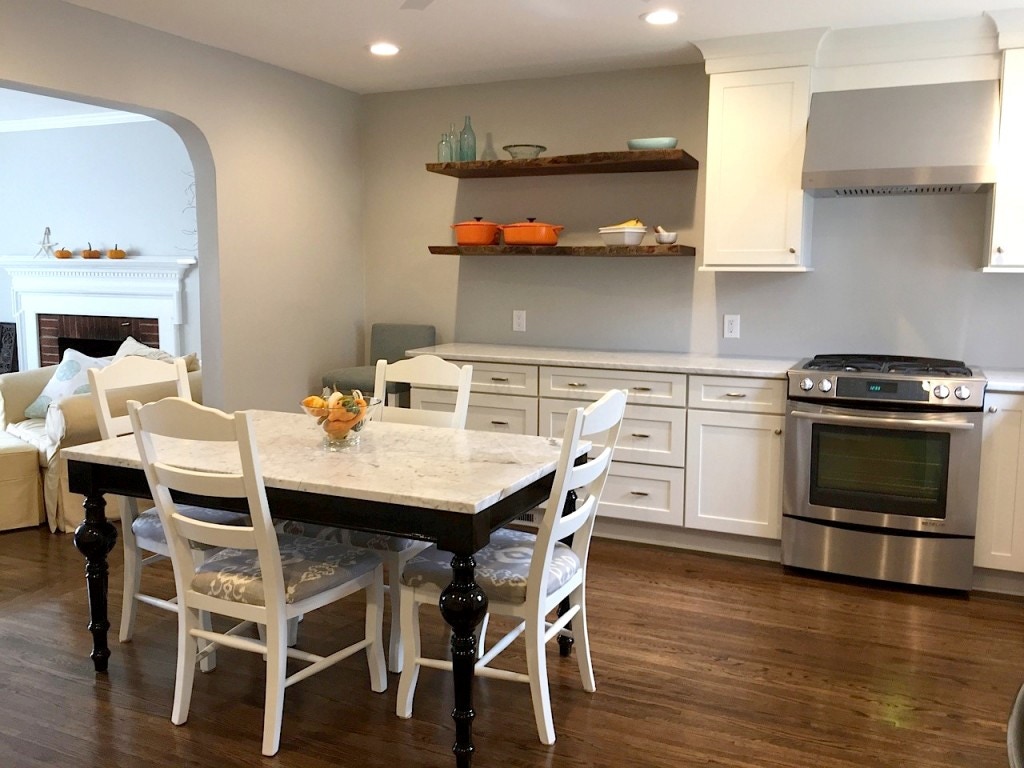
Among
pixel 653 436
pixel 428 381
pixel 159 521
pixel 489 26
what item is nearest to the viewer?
pixel 159 521

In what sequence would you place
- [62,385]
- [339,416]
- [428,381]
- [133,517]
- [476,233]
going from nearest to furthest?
[339,416] → [133,517] → [428,381] → [476,233] → [62,385]

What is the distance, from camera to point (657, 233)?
14.4 feet

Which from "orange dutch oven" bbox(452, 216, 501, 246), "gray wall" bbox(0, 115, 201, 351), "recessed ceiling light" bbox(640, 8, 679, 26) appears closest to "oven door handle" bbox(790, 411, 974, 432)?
"recessed ceiling light" bbox(640, 8, 679, 26)

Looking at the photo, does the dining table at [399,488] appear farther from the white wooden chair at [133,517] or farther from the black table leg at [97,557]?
the white wooden chair at [133,517]

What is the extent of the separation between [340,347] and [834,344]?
277cm

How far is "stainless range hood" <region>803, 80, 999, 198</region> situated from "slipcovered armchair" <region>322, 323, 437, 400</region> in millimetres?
2317

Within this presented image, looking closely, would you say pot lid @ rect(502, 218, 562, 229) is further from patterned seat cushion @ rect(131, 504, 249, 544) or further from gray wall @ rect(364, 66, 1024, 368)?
patterned seat cushion @ rect(131, 504, 249, 544)

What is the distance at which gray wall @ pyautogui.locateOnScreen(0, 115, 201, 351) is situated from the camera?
6172 millimetres

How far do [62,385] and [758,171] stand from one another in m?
4.02

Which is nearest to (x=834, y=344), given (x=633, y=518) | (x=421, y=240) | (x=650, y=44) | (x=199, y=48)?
(x=633, y=518)

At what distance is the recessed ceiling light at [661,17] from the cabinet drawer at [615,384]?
1517mm

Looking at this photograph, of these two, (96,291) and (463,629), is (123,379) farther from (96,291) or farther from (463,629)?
(96,291)

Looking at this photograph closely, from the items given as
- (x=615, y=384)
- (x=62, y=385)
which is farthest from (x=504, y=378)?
(x=62, y=385)

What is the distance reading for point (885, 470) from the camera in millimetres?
3611
